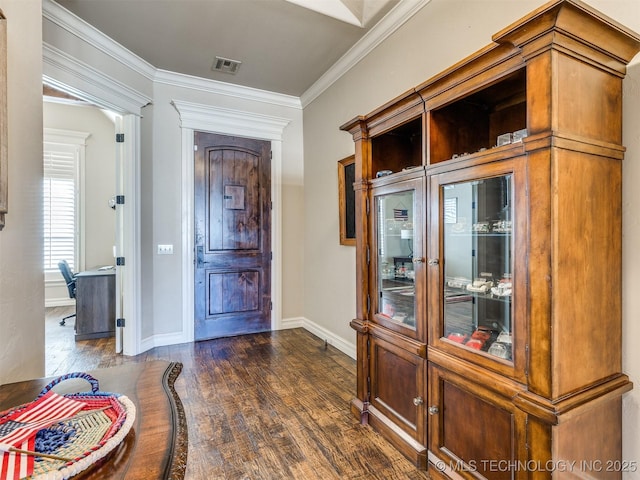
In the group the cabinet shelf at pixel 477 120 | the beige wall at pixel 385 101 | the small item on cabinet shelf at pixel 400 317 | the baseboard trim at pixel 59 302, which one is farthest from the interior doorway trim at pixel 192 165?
the baseboard trim at pixel 59 302

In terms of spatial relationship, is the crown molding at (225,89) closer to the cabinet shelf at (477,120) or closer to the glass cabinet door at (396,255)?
the glass cabinet door at (396,255)

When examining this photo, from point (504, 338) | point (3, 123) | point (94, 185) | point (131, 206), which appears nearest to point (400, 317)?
point (504, 338)

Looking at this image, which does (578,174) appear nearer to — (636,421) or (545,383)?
(545,383)

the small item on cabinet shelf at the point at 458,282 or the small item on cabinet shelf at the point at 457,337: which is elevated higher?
the small item on cabinet shelf at the point at 458,282

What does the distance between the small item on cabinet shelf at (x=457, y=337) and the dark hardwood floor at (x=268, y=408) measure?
2.43 ft

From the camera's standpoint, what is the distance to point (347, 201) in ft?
10.9

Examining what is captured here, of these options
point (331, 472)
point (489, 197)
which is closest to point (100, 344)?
point (331, 472)

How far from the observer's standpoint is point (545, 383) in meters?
1.17

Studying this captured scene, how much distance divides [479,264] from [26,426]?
5.56 feet

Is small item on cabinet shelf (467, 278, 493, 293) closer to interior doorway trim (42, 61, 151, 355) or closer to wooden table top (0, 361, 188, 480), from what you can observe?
wooden table top (0, 361, 188, 480)

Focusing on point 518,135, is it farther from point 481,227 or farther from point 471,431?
point 471,431

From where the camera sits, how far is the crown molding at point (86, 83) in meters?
2.61

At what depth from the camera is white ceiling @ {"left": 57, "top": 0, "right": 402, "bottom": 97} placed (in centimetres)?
260

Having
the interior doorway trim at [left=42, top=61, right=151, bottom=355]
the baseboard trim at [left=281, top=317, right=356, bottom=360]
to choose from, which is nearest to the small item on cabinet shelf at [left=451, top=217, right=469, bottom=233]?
the baseboard trim at [left=281, top=317, right=356, bottom=360]
